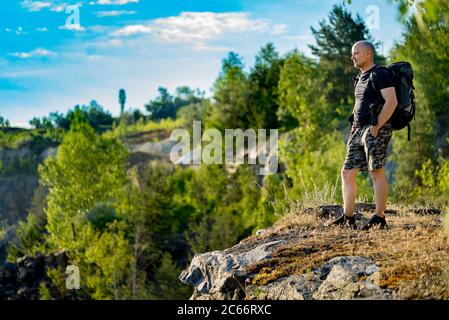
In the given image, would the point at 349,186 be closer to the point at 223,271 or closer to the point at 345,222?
the point at 345,222

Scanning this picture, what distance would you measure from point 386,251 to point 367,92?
1967 millimetres

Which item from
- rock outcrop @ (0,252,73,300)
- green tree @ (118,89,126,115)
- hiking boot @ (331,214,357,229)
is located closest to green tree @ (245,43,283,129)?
rock outcrop @ (0,252,73,300)

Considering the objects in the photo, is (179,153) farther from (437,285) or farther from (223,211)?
(437,285)

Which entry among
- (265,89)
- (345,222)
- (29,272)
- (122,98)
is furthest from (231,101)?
(122,98)

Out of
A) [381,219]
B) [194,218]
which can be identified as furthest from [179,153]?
[381,219]

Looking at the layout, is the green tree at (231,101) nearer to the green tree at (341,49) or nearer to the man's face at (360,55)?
the green tree at (341,49)

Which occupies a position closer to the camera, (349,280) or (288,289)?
(349,280)

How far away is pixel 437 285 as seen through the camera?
5164 millimetres

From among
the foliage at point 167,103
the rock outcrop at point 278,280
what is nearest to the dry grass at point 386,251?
the rock outcrop at point 278,280

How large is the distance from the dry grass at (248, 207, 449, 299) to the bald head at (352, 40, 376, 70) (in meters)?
1.84

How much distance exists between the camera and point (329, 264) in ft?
20.5

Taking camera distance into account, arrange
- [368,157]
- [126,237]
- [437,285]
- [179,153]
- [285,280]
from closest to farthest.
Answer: [437,285]
[285,280]
[368,157]
[126,237]
[179,153]

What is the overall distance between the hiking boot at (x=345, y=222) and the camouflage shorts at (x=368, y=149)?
61 cm
